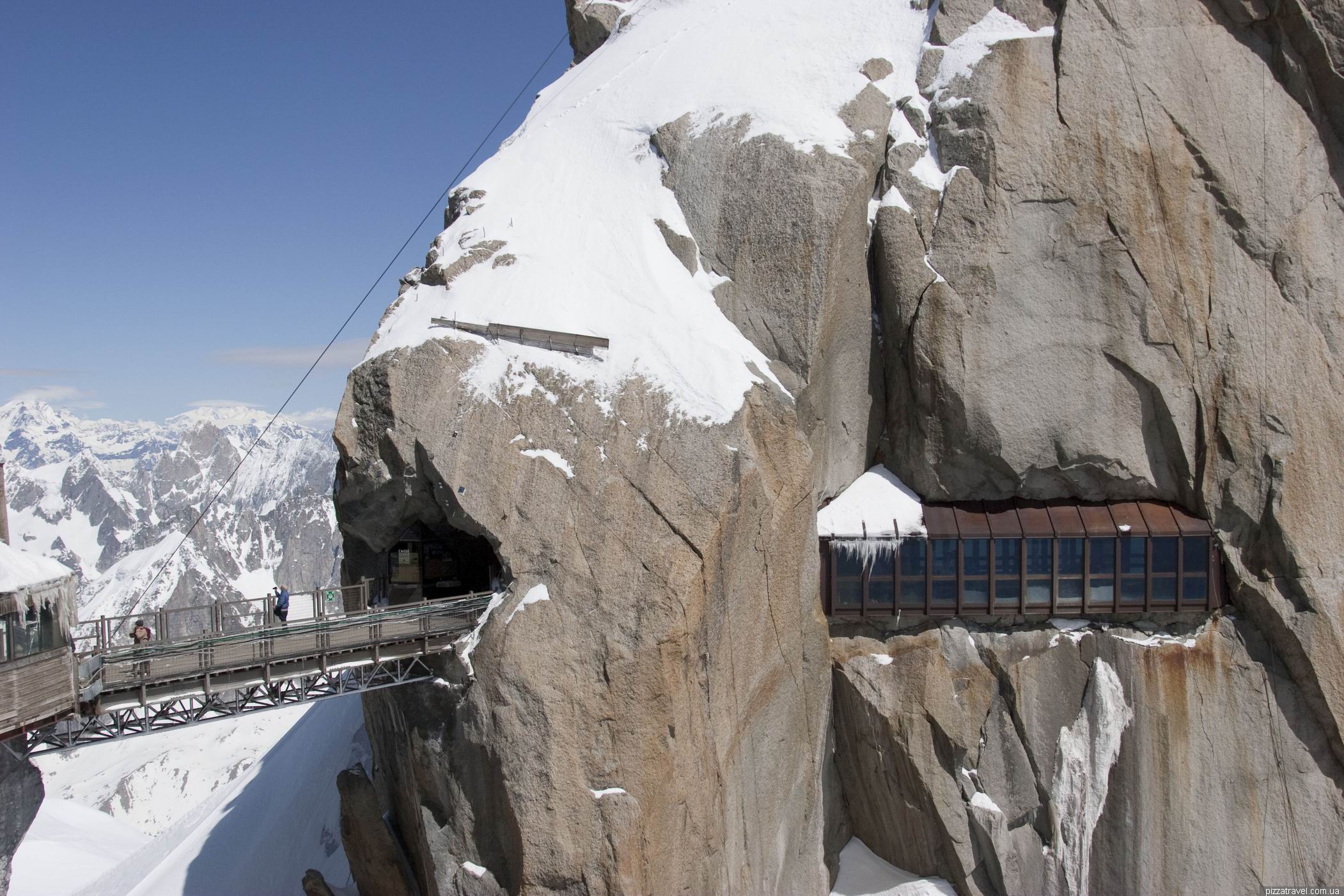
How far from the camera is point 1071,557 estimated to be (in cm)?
2695

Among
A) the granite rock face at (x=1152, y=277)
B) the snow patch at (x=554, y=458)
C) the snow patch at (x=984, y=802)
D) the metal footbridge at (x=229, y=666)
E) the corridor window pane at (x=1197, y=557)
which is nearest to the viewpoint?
the metal footbridge at (x=229, y=666)

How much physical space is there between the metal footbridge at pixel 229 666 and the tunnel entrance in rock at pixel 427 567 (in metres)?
3.32

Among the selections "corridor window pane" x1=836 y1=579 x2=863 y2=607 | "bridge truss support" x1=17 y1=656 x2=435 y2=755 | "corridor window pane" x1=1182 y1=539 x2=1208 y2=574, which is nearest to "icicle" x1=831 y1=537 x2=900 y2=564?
"corridor window pane" x1=836 y1=579 x2=863 y2=607

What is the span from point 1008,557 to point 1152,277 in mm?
8808

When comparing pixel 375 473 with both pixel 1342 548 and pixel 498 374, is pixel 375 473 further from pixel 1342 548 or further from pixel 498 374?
pixel 1342 548

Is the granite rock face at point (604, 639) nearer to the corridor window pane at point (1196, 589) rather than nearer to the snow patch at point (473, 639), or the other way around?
the snow patch at point (473, 639)

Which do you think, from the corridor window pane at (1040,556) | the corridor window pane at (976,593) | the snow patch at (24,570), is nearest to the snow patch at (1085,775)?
the corridor window pane at (1040,556)

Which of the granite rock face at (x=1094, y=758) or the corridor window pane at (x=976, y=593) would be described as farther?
the corridor window pane at (x=976, y=593)

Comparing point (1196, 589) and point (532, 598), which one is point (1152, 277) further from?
point (532, 598)

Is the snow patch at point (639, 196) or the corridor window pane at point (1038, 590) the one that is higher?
the snow patch at point (639, 196)

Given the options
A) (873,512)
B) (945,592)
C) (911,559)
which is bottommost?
(945,592)

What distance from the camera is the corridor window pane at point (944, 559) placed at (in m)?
27.0

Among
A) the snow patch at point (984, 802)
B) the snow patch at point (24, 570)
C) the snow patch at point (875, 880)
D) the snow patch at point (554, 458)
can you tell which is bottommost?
the snow patch at point (875, 880)

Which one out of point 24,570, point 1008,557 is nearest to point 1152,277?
point 1008,557
